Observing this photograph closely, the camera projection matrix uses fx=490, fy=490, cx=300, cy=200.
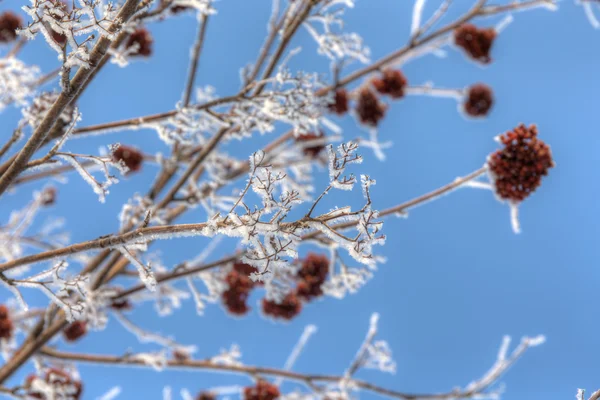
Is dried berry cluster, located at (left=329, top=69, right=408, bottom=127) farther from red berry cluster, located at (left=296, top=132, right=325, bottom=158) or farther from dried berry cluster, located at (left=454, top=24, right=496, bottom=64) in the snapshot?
dried berry cluster, located at (left=454, top=24, right=496, bottom=64)

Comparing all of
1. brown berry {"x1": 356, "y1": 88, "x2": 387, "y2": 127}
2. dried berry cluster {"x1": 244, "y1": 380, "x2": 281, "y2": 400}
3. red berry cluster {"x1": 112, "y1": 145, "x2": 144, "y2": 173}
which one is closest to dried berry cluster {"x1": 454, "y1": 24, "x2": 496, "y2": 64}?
brown berry {"x1": 356, "y1": 88, "x2": 387, "y2": 127}

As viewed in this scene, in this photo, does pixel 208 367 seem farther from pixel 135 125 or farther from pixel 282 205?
pixel 282 205

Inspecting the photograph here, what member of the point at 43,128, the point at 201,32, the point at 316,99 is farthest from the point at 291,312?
the point at 43,128

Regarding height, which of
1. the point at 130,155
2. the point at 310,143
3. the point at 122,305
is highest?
the point at 310,143

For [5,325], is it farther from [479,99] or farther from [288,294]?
[479,99]

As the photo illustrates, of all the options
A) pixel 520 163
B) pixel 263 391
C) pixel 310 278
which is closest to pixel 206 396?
pixel 263 391
